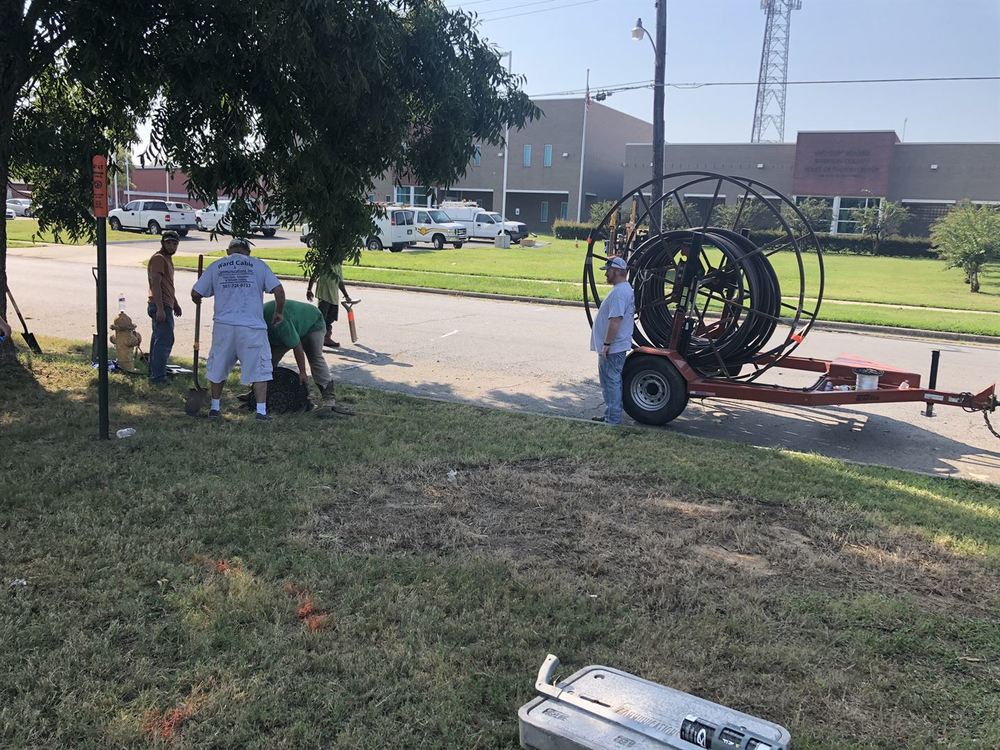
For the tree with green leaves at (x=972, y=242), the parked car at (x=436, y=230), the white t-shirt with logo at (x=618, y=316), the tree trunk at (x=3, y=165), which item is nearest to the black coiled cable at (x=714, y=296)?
the white t-shirt with logo at (x=618, y=316)

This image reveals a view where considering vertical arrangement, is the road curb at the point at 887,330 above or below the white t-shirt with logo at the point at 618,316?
below

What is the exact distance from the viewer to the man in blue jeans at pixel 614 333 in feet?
25.5

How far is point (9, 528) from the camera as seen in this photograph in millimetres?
4770

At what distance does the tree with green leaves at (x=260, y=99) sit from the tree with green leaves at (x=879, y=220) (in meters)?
41.4

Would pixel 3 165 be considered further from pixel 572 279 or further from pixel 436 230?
pixel 436 230

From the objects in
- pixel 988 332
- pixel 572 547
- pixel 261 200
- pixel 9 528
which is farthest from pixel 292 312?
pixel 988 332

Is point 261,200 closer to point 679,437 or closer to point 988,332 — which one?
point 679,437

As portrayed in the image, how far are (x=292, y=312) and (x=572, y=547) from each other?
4067mm

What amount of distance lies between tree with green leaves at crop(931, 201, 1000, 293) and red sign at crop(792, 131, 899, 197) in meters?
24.0

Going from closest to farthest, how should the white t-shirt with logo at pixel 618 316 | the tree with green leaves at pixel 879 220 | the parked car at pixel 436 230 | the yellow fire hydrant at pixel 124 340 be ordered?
the white t-shirt with logo at pixel 618 316 → the yellow fire hydrant at pixel 124 340 → the parked car at pixel 436 230 → the tree with green leaves at pixel 879 220

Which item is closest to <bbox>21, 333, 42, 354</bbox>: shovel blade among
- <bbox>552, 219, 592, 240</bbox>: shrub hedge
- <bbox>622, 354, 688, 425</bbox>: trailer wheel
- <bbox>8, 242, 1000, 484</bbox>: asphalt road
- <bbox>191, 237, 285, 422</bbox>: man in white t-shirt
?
<bbox>8, 242, 1000, 484</bbox>: asphalt road

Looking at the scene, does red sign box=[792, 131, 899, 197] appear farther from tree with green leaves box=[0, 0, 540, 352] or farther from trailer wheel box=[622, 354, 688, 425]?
trailer wheel box=[622, 354, 688, 425]

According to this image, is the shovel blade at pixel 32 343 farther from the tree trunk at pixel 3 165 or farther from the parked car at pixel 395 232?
the parked car at pixel 395 232

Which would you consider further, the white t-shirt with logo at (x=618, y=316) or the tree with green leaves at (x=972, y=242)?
the tree with green leaves at (x=972, y=242)
